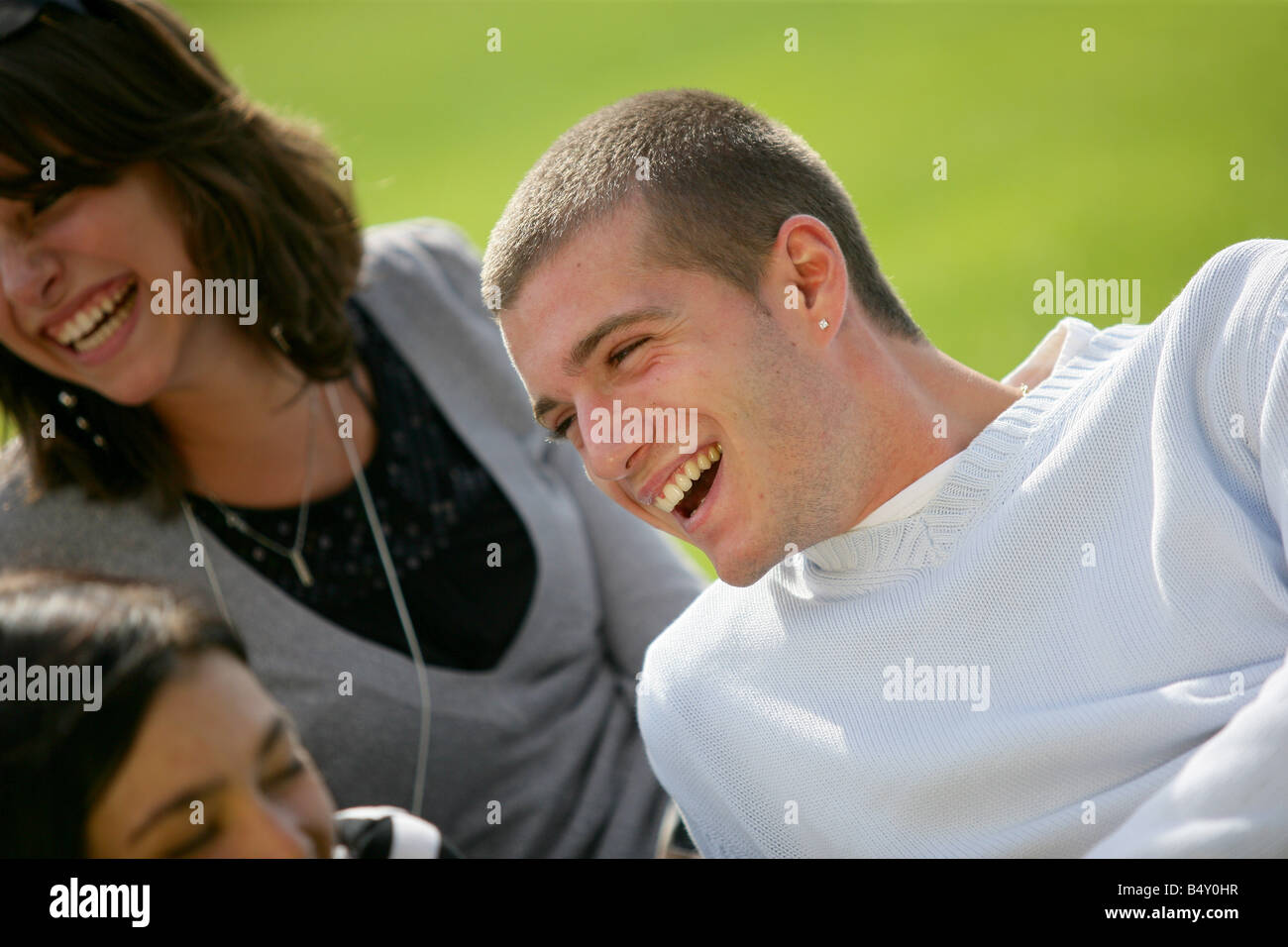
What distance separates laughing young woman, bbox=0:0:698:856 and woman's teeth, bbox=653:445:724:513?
2.40ft

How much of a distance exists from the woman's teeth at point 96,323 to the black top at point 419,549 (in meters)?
0.29

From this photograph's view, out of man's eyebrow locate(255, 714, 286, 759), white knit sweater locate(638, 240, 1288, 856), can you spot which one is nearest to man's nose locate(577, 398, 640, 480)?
white knit sweater locate(638, 240, 1288, 856)

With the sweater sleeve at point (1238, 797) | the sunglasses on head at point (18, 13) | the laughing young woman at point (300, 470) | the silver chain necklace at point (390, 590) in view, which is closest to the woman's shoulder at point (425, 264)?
the laughing young woman at point (300, 470)

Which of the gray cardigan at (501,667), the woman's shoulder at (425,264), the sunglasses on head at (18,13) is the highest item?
the sunglasses on head at (18,13)

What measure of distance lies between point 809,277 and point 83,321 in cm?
111

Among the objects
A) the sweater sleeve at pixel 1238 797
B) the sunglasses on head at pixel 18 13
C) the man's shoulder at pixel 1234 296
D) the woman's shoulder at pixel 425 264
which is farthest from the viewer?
the woman's shoulder at pixel 425 264

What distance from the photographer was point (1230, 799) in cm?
113

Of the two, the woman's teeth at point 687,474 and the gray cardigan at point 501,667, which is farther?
the gray cardigan at point 501,667

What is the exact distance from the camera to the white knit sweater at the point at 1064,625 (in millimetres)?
1257

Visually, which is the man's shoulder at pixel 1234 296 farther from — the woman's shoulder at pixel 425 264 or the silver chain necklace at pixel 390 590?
the woman's shoulder at pixel 425 264

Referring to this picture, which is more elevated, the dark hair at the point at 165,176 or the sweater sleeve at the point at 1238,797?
the dark hair at the point at 165,176

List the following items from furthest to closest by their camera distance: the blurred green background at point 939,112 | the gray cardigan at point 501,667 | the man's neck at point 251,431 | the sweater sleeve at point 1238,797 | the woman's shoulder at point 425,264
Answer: the blurred green background at point 939,112 → the woman's shoulder at point 425,264 → the man's neck at point 251,431 → the gray cardigan at point 501,667 → the sweater sleeve at point 1238,797

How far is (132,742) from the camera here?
49.9 inches

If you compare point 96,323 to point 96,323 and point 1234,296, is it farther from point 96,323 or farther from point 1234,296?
point 1234,296
